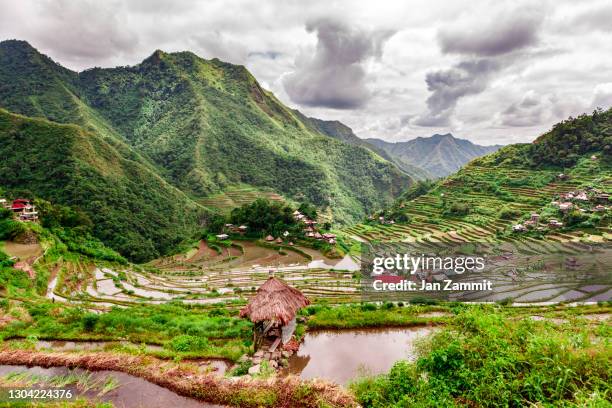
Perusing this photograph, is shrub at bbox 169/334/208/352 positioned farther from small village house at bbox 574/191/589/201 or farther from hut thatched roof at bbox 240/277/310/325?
small village house at bbox 574/191/589/201

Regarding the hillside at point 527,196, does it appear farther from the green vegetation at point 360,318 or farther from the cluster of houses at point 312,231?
the green vegetation at point 360,318

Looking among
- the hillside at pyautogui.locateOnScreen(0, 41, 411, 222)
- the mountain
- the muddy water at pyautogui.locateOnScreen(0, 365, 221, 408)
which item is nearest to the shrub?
the muddy water at pyautogui.locateOnScreen(0, 365, 221, 408)

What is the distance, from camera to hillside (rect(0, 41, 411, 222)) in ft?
356

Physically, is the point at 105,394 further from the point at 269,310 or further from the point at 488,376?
the point at 488,376

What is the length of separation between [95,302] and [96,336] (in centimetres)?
1020

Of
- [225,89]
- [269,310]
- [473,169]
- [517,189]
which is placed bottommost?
[269,310]

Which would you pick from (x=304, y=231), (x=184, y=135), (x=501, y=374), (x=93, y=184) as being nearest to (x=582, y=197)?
(x=304, y=231)

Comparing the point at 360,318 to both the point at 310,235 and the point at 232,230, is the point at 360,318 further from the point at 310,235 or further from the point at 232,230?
the point at 232,230

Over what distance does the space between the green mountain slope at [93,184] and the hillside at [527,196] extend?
3519 centimetres

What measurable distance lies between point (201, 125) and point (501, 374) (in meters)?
131

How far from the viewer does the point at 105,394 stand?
28.5ft

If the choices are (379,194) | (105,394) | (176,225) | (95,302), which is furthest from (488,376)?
(379,194)

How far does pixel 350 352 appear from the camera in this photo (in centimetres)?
1244

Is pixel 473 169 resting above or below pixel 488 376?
above
